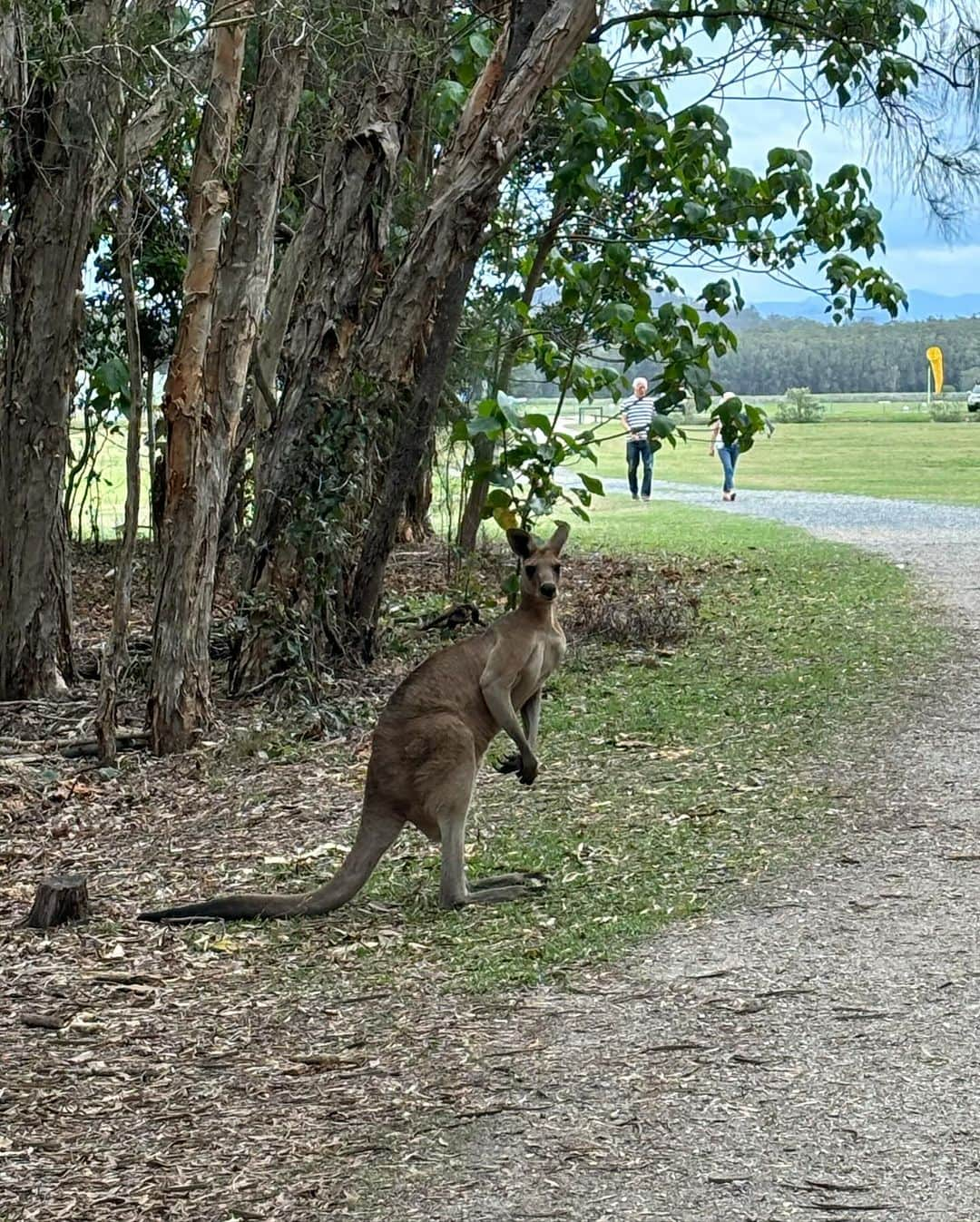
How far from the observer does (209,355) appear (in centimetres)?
877

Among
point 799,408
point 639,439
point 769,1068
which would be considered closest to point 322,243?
point 769,1068

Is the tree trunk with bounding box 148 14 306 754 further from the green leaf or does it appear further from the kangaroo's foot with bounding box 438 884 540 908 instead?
the kangaroo's foot with bounding box 438 884 540 908

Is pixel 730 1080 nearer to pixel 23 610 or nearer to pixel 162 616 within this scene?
pixel 162 616

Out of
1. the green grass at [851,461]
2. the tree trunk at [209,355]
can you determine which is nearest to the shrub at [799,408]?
the green grass at [851,461]

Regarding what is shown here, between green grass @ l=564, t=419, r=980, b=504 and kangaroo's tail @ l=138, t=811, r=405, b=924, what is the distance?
49.3 ft

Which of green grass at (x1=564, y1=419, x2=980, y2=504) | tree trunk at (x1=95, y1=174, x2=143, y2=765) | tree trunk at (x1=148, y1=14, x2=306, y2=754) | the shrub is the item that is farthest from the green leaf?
the shrub

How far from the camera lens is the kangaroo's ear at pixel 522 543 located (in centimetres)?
685

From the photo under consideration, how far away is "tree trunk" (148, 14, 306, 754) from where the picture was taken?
27.4 ft

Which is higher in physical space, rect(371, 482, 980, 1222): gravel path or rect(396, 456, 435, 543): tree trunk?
rect(396, 456, 435, 543): tree trunk

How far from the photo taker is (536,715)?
22.5 feet

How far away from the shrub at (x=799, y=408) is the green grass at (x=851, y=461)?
74 centimetres

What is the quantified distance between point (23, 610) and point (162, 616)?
149 cm

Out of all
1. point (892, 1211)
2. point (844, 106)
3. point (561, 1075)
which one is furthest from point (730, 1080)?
point (844, 106)

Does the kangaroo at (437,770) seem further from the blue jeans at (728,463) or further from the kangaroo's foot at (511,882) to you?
the blue jeans at (728,463)
